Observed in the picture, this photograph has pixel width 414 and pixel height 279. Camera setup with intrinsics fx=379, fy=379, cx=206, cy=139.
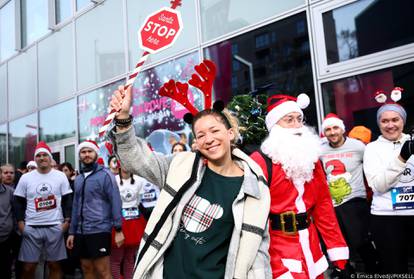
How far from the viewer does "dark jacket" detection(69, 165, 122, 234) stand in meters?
4.44

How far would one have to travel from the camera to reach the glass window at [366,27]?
16.9ft

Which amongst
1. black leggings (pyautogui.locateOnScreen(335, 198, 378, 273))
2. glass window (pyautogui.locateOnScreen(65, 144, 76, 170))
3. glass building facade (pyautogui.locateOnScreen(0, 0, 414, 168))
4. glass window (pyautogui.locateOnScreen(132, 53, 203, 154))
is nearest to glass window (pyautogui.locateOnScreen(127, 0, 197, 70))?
glass building facade (pyautogui.locateOnScreen(0, 0, 414, 168))

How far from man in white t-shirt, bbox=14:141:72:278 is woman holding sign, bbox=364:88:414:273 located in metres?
3.81

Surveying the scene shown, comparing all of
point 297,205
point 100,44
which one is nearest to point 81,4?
point 100,44

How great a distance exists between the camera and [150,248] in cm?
182

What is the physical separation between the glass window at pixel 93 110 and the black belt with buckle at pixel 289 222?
7256 millimetres

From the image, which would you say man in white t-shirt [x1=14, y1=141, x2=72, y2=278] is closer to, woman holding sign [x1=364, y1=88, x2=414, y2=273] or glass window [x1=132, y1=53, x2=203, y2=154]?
glass window [x1=132, y1=53, x2=203, y2=154]

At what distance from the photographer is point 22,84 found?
12.7 meters

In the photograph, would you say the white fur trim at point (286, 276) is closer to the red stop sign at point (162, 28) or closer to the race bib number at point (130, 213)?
the red stop sign at point (162, 28)

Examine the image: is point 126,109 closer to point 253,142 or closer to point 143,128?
point 253,142

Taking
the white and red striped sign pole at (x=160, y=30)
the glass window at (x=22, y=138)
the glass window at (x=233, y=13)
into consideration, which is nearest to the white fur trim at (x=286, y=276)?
the white and red striped sign pole at (x=160, y=30)

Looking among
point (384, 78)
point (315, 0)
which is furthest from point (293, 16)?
point (384, 78)

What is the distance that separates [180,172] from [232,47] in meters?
5.56

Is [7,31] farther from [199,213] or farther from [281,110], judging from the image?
[199,213]
